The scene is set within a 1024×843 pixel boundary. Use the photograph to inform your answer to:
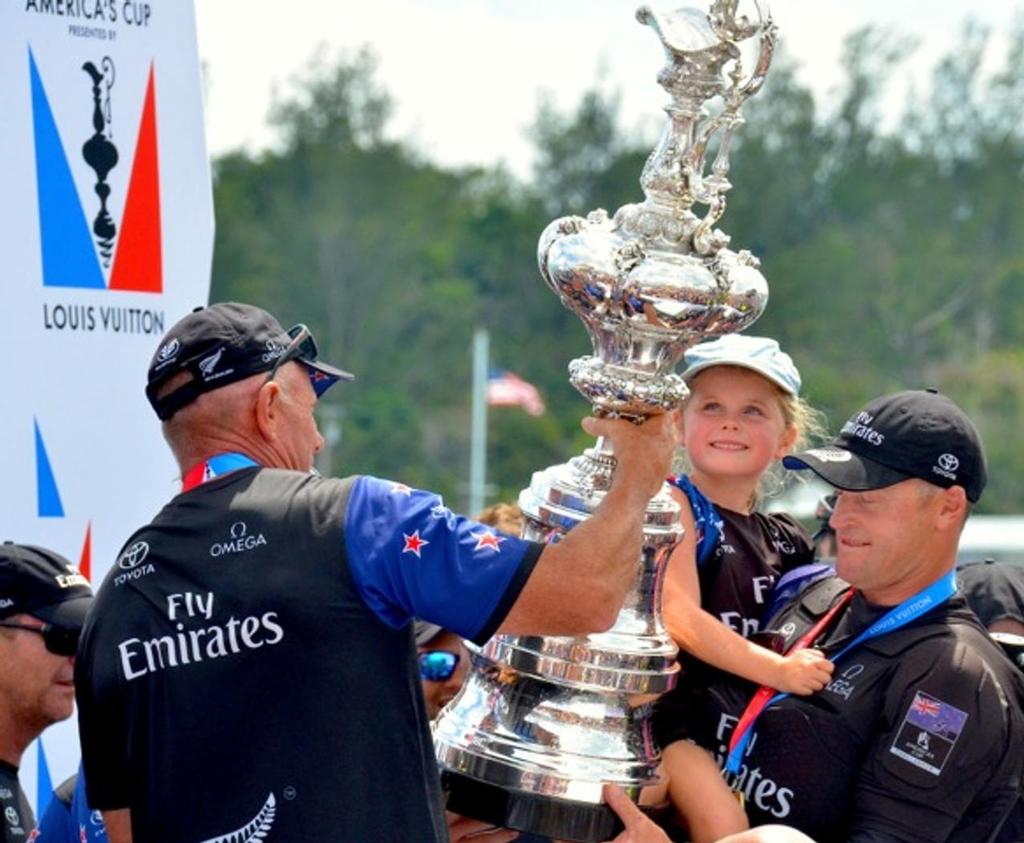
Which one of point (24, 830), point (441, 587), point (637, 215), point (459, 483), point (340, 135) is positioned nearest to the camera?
point (441, 587)

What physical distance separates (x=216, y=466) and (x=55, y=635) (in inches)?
47.8

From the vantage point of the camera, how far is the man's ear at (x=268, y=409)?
3.36 meters

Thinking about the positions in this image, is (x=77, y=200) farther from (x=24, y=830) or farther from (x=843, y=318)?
(x=843, y=318)

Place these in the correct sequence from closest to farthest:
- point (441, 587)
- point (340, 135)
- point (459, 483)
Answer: point (441, 587) < point (459, 483) < point (340, 135)

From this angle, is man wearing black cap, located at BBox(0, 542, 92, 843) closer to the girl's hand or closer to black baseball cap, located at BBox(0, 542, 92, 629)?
black baseball cap, located at BBox(0, 542, 92, 629)

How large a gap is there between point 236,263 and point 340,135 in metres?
5.02

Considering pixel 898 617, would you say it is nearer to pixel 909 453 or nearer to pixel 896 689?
pixel 896 689

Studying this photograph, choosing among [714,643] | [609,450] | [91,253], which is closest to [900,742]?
[714,643]

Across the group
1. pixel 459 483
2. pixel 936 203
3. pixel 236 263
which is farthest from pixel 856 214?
pixel 236 263

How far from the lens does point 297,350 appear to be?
343 cm

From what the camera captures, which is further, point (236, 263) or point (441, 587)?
point (236, 263)

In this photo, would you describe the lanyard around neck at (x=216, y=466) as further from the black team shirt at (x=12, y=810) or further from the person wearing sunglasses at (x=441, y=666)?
the person wearing sunglasses at (x=441, y=666)

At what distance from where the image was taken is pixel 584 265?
11.0ft

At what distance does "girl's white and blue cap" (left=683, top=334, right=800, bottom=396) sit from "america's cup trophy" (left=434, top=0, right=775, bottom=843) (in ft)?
1.78
